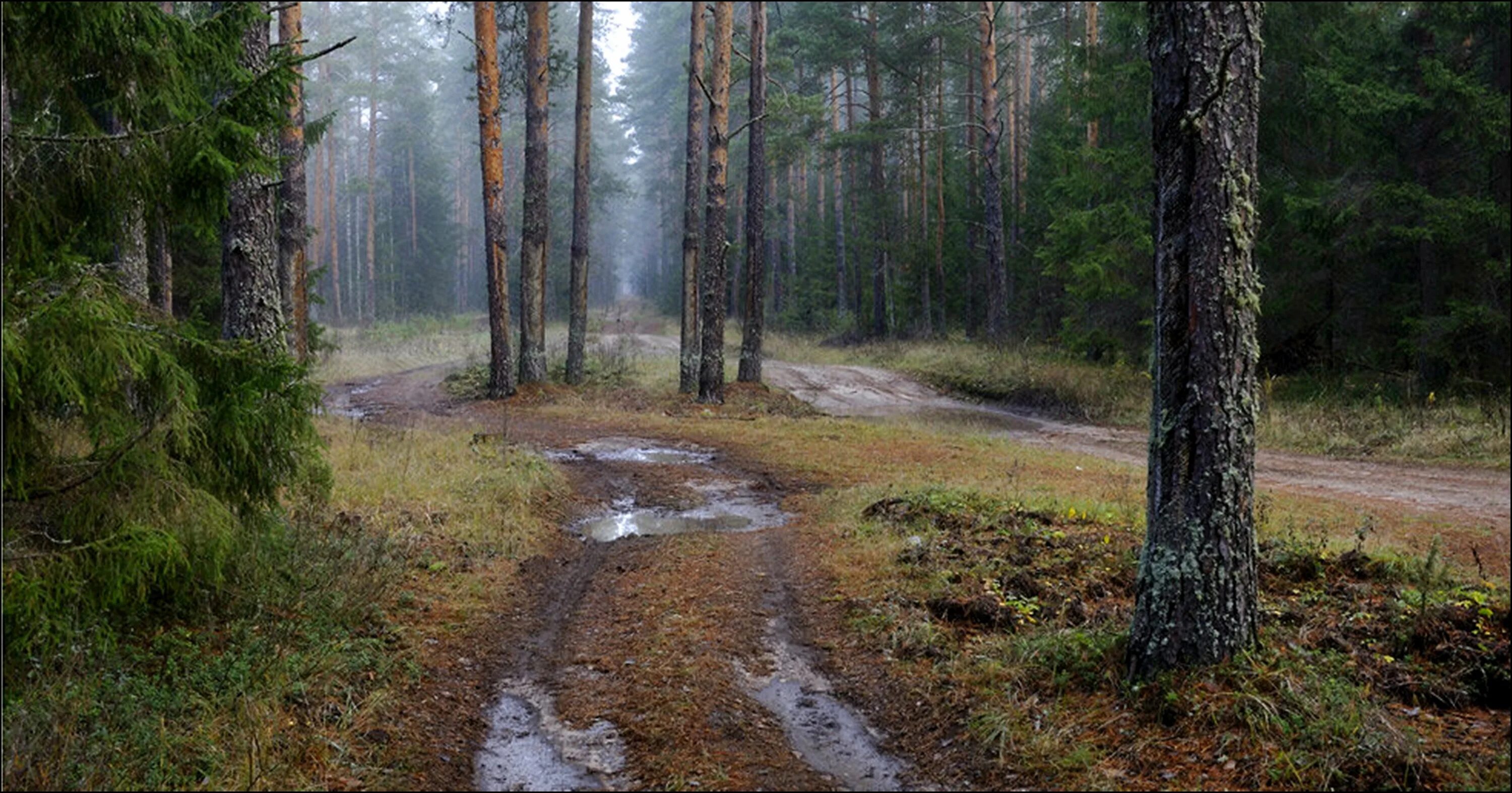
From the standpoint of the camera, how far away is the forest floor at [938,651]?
415cm

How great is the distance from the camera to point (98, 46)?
15.6 feet

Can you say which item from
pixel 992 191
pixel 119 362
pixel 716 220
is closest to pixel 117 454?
pixel 119 362

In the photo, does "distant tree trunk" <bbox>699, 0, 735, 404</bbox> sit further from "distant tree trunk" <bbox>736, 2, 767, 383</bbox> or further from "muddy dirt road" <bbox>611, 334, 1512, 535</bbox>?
"muddy dirt road" <bbox>611, 334, 1512, 535</bbox>

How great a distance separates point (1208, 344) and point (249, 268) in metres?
7.79

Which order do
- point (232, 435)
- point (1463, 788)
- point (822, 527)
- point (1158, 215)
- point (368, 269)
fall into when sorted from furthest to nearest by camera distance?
point (368, 269) < point (822, 527) < point (232, 435) < point (1158, 215) < point (1463, 788)

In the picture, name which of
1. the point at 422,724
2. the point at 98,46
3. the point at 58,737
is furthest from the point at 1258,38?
the point at 58,737

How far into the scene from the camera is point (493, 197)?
64.6ft

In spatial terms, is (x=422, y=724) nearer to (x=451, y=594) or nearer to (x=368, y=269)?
(x=451, y=594)

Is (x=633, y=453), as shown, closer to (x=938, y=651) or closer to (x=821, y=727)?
(x=938, y=651)

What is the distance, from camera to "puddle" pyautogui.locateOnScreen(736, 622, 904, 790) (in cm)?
440

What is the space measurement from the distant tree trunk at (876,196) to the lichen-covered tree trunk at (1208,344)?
97.6 feet

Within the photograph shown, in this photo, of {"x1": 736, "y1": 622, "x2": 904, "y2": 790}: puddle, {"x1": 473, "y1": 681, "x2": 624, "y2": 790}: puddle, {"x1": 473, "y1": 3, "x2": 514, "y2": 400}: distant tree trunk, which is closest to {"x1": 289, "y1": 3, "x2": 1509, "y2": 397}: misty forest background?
{"x1": 473, "y1": 3, "x2": 514, "y2": 400}: distant tree trunk

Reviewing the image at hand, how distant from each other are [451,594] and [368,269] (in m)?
47.8

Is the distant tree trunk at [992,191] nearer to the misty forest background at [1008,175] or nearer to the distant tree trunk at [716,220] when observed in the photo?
the misty forest background at [1008,175]
